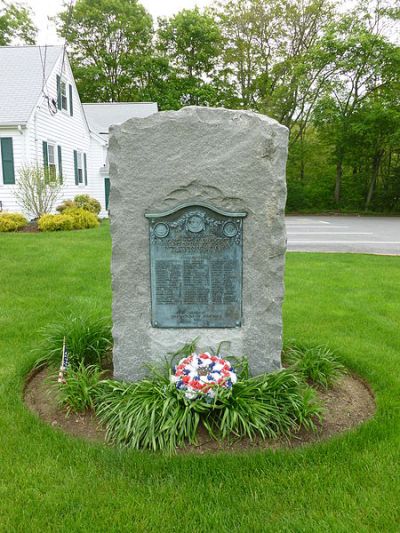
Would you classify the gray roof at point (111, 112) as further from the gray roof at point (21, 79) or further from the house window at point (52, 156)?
the house window at point (52, 156)

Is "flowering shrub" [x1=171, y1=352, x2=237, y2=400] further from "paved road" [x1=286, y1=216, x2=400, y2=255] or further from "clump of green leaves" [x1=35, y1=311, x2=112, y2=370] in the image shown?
"paved road" [x1=286, y1=216, x2=400, y2=255]

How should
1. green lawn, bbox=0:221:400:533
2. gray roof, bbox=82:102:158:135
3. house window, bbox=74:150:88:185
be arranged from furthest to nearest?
gray roof, bbox=82:102:158:135 < house window, bbox=74:150:88:185 < green lawn, bbox=0:221:400:533

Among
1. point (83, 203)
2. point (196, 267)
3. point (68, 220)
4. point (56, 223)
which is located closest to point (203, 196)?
point (196, 267)

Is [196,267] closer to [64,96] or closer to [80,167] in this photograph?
[64,96]

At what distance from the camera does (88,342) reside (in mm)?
4039

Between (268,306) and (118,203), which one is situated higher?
(118,203)

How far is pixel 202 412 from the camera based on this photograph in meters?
3.02

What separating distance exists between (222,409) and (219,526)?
89cm

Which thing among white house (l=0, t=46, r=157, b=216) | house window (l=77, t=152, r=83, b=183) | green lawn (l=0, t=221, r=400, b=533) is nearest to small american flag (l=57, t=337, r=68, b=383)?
green lawn (l=0, t=221, r=400, b=533)

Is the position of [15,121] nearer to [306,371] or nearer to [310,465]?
[306,371]

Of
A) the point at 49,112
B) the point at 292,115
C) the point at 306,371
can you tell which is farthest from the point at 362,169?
the point at 306,371

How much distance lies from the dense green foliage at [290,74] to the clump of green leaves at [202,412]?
2233cm

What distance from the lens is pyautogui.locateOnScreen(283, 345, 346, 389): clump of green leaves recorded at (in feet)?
12.2

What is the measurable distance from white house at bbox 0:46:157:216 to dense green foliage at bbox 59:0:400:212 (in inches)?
413
